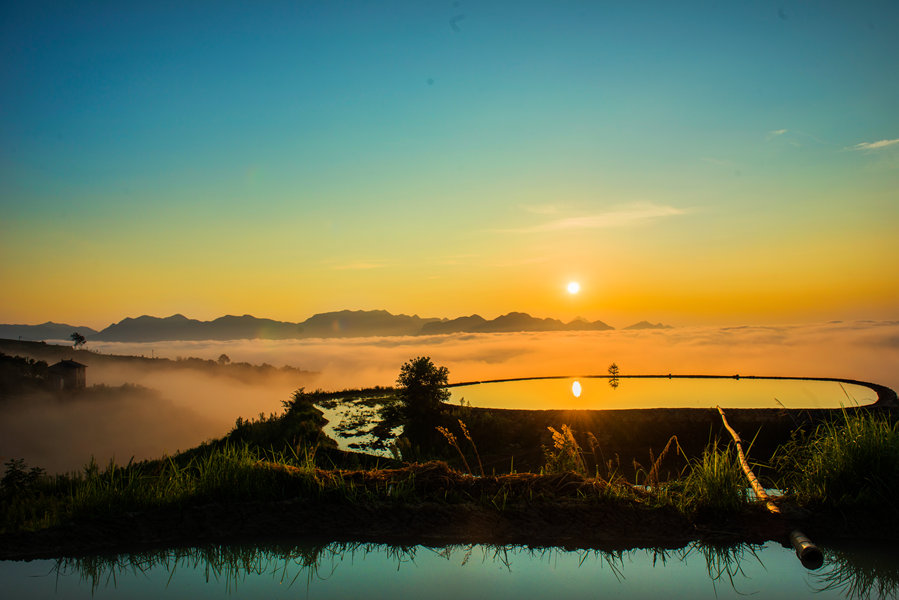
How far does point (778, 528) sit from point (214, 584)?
657cm

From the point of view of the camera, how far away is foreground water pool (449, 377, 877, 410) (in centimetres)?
1456

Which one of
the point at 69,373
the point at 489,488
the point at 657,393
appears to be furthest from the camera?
the point at 69,373

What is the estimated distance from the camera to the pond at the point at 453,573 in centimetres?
547

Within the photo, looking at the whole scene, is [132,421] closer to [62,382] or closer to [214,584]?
[62,382]

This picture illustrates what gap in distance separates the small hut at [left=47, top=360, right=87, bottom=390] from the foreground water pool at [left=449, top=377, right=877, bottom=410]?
4290cm

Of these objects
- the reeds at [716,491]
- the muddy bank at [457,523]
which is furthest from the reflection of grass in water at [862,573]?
the reeds at [716,491]

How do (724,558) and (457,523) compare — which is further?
(457,523)

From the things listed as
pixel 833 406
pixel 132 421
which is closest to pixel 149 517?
pixel 833 406

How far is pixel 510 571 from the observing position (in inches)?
233

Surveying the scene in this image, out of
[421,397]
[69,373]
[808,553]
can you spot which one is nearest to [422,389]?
[421,397]

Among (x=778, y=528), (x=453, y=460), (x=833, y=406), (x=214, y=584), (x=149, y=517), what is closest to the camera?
(x=214, y=584)

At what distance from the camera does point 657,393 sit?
658 inches

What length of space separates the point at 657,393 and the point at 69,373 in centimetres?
5055

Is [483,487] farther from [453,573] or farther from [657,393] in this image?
[657,393]
